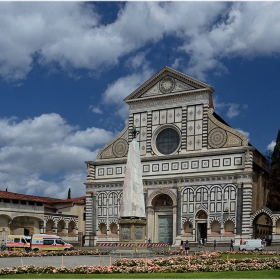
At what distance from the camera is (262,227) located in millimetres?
52219

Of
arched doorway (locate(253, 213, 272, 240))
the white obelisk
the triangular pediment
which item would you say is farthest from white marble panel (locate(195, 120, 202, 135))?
the white obelisk

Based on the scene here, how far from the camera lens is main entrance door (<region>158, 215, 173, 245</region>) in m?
53.6

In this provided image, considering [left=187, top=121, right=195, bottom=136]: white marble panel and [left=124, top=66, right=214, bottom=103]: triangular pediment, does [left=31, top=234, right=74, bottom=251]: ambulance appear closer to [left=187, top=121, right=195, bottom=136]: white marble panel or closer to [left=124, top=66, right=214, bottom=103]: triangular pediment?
[left=187, top=121, right=195, bottom=136]: white marble panel

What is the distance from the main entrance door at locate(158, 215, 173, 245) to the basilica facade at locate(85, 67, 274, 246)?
105 mm

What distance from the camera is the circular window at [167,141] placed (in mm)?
54875

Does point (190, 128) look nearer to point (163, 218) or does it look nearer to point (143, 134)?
point (143, 134)

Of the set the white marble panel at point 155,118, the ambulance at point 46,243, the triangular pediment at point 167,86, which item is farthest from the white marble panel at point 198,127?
the ambulance at point 46,243

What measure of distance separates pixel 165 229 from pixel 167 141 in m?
9.51

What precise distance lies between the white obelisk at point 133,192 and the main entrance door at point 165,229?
21313mm

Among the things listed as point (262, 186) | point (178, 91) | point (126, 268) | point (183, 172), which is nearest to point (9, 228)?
point (183, 172)

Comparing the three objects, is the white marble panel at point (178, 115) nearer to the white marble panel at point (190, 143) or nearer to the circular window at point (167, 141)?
the circular window at point (167, 141)

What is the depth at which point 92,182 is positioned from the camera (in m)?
58.4

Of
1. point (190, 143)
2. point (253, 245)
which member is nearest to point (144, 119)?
point (190, 143)

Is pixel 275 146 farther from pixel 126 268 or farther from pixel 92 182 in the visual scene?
pixel 126 268
